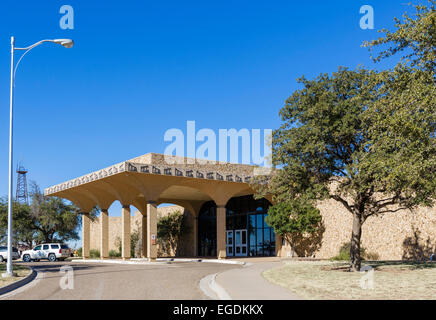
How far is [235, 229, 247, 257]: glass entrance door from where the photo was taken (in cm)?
4366

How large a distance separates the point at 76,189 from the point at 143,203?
730cm

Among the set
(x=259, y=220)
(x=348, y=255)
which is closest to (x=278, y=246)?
(x=259, y=220)

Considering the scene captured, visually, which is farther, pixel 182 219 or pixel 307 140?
pixel 182 219

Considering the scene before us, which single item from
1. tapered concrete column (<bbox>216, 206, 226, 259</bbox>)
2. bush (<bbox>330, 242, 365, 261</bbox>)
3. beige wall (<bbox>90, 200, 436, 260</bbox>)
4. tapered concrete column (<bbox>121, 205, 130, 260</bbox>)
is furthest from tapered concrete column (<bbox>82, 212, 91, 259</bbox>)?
bush (<bbox>330, 242, 365, 261</bbox>)

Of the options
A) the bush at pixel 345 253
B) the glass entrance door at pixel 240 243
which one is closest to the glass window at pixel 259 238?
the glass entrance door at pixel 240 243

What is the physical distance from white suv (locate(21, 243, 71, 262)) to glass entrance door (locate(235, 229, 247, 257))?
51.5ft

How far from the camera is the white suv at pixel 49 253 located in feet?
137

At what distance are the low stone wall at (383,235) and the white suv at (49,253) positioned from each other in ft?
65.7

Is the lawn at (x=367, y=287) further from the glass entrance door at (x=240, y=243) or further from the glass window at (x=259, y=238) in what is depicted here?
the glass entrance door at (x=240, y=243)

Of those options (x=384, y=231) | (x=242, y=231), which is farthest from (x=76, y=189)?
(x=384, y=231)

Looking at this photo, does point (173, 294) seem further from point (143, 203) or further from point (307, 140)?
point (143, 203)

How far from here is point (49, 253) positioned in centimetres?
4200

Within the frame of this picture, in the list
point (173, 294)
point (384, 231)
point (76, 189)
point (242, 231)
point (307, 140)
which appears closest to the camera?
point (173, 294)
